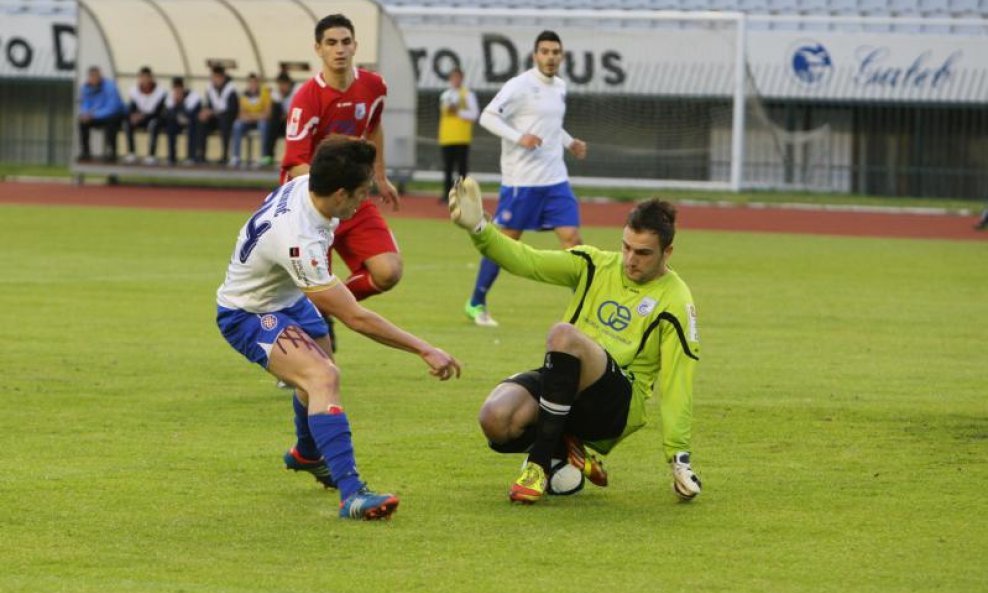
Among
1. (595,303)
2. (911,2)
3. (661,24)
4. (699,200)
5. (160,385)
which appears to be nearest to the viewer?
(595,303)

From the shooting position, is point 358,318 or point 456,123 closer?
point 358,318

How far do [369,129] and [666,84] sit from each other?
889 inches

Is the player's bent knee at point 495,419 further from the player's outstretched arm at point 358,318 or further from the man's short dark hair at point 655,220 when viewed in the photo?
the man's short dark hair at point 655,220

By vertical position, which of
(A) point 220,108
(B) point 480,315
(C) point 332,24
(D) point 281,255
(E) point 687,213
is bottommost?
(E) point 687,213

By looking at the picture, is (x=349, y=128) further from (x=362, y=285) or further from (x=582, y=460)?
(x=582, y=460)

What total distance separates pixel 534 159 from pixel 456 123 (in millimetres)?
13881

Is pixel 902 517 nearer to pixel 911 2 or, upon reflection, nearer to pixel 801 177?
pixel 801 177

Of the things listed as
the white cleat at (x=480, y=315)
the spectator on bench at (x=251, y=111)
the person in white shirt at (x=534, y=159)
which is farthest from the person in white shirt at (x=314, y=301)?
the spectator on bench at (x=251, y=111)

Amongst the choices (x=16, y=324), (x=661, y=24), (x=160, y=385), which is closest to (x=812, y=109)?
(x=661, y=24)

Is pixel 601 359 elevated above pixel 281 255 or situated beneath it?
situated beneath

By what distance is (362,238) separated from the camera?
33.0ft

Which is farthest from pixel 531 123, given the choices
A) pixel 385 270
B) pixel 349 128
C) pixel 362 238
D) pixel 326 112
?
pixel 385 270

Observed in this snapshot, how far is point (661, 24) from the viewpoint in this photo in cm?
3341

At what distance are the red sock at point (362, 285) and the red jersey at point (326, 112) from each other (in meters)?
0.76
